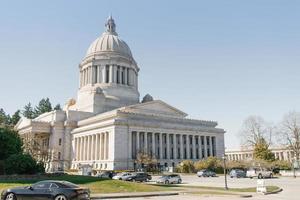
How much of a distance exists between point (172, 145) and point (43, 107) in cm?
7809

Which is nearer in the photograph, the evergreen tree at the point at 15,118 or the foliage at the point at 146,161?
the foliage at the point at 146,161

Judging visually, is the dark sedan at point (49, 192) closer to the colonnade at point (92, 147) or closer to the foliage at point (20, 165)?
the foliage at point (20, 165)

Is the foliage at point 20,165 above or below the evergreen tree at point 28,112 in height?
below

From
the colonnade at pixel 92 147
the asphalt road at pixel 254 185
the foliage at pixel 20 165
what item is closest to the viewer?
the asphalt road at pixel 254 185

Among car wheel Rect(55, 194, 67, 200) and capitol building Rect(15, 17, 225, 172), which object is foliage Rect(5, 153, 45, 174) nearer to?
car wheel Rect(55, 194, 67, 200)

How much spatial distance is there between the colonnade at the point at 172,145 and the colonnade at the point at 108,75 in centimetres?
2861

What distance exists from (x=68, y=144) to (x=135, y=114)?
24.5 metres

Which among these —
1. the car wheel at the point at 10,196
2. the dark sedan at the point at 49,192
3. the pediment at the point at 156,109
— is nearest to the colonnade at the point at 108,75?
the pediment at the point at 156,109

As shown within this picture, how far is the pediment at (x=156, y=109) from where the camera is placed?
90875 millimetres

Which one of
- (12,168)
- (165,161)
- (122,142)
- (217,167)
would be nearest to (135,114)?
(122,142)

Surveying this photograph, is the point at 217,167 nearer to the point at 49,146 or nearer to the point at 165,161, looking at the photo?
the point at 165,161

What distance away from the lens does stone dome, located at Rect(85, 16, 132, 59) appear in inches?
4382

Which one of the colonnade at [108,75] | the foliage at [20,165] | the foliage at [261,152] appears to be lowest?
the foliage at [20,165]

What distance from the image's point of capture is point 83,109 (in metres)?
105
